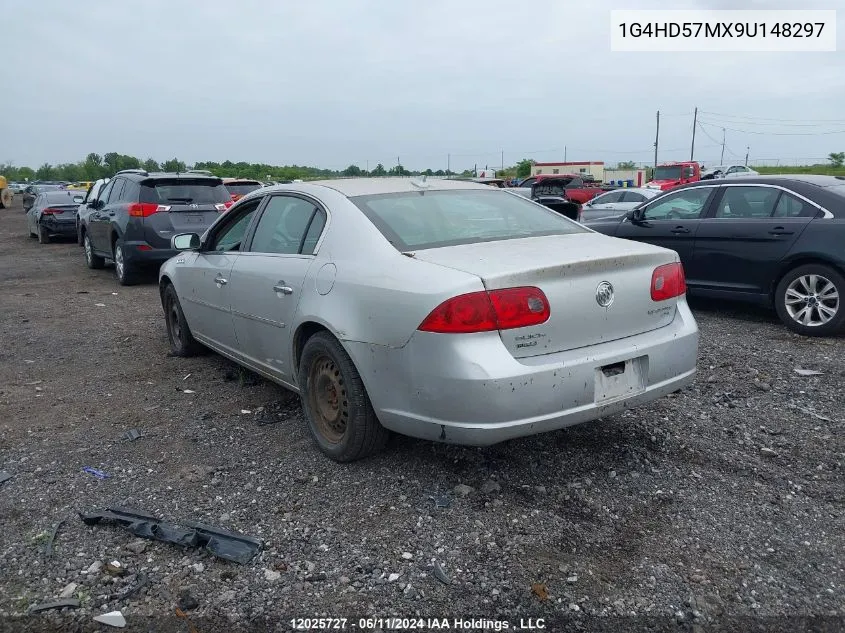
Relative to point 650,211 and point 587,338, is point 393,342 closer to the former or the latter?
point 587,338

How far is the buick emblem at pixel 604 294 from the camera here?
139 inches

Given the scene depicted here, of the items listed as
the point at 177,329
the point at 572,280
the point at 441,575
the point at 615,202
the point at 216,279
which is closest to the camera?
the point at 441,575

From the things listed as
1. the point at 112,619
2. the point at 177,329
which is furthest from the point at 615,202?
the point at 112,619

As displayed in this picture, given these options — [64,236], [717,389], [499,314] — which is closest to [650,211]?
[717,389]

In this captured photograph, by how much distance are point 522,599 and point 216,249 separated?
3750 mm

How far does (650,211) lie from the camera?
8562mm

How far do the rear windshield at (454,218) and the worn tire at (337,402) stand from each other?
2.25 feet

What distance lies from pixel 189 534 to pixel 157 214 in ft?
27.7

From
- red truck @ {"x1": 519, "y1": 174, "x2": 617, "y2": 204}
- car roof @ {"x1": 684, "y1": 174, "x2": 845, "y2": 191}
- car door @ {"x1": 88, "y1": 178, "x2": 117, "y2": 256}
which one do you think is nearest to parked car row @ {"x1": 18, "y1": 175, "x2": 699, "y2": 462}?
car roof @ {"x1": 684, "y1": 174, "x2": 845, "y2": 191}

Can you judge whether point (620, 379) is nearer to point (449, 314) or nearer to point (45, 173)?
point (449, 314)

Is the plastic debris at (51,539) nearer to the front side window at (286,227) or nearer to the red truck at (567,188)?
the front side window at (286,227)

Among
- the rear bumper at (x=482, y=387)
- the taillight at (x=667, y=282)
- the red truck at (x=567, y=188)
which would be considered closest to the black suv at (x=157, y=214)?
the rear bumper at (x=482, y=387)

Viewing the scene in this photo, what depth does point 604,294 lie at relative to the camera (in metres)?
3.54

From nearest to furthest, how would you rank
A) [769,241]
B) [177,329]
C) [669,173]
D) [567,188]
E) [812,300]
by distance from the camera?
[177,329] < [812,300] < [769,241] < [567,188] < [669,173]
